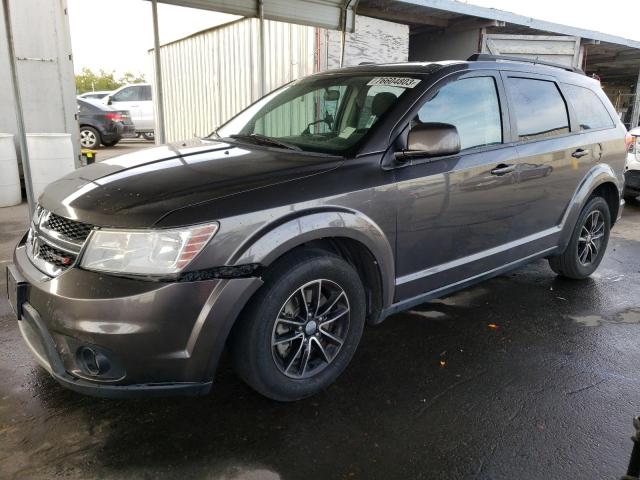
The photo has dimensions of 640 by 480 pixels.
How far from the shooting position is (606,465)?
2312mm

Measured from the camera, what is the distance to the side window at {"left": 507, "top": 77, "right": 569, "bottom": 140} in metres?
3.68

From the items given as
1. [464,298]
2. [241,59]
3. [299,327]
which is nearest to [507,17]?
[241,59]

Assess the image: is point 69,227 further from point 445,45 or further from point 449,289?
point 445,45

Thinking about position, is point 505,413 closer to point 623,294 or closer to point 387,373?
point 387,373

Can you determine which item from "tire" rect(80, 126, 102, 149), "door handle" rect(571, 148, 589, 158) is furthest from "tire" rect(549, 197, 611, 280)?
"tire" rect(80, 126, 102, 149)

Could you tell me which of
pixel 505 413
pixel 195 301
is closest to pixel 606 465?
pixel 505 413

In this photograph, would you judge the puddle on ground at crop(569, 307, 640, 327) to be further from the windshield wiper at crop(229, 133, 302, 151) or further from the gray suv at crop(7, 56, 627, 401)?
the windshield wiper at crop(229, 133, 302, 151)

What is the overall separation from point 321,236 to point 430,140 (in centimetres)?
82

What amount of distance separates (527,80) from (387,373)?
2.40 m

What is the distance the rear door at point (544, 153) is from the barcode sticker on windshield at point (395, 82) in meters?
0.86

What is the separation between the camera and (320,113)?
3529mm

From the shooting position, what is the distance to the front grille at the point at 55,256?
236 centimetres

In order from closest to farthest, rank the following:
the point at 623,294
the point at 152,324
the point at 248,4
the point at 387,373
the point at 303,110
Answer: the point at 152,324 < the point at 387,373 < the point at 303,110 < the point at 623,294 < the point at 248,4

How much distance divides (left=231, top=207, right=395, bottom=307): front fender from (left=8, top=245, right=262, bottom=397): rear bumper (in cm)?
14
